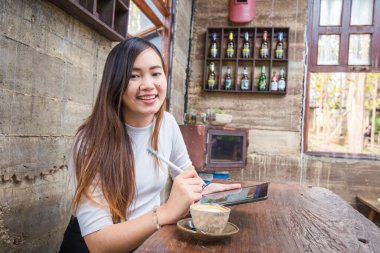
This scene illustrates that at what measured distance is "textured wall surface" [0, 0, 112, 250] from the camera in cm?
125

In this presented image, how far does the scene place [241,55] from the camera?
4102 millimetres

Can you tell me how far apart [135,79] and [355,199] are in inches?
144

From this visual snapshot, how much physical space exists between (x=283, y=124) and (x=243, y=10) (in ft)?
4.87

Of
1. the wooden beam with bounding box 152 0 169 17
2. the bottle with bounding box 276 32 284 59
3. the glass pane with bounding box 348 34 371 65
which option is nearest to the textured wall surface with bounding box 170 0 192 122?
the wooden beam with bounding box 152 0 169 17

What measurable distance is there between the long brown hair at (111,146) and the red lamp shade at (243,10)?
10.4 feet

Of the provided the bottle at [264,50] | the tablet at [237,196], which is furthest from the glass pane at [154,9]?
the tablet at [237,196]

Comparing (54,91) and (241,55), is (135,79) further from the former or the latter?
(241,55)

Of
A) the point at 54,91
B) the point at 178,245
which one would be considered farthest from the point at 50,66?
the point at 178,245

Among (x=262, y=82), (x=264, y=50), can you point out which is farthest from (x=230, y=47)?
(x=262, y=82)

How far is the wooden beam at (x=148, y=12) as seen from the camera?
2.82 meters

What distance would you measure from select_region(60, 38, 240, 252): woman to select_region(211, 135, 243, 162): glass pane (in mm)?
1990

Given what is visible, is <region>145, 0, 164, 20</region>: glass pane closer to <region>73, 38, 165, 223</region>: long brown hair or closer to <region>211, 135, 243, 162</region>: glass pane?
<region>211, 135, 243, 162</region>: glass pane

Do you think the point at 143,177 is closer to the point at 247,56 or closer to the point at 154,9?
the point at 154,9

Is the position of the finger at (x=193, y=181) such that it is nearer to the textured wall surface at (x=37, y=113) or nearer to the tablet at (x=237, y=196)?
the tablet at (x=237, y=196)
